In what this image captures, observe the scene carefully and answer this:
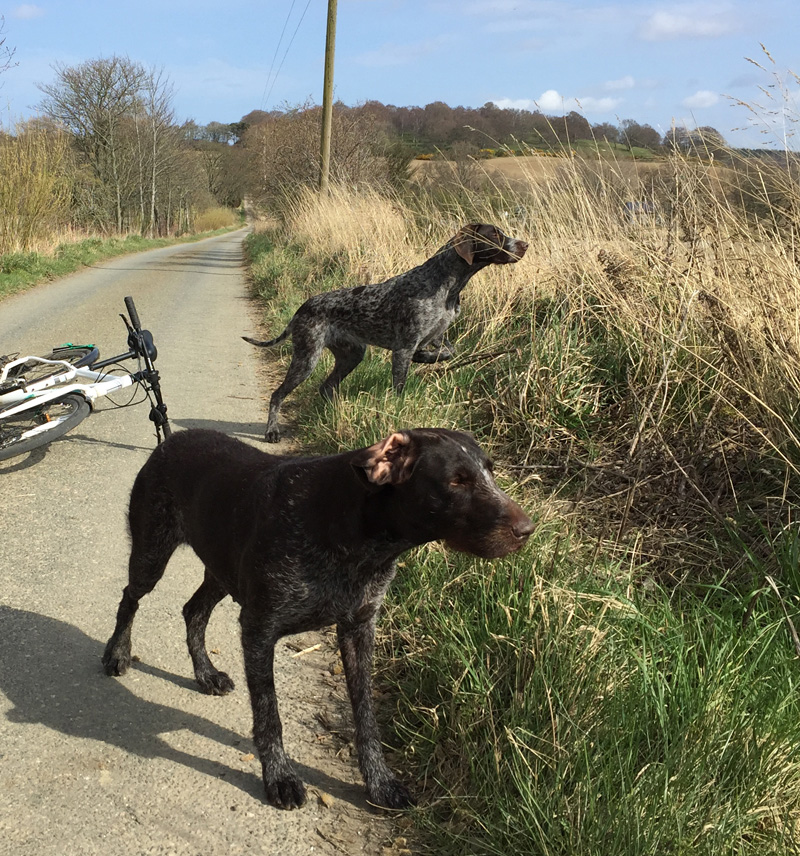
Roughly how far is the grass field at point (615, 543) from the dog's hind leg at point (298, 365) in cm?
33

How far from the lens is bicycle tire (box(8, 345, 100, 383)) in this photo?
6535 mm

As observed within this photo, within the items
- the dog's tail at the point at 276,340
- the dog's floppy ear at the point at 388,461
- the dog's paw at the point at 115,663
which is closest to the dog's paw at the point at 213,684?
the dog's paw at the point at 115,663

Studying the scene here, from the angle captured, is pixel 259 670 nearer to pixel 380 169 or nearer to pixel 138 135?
pixel 380 169

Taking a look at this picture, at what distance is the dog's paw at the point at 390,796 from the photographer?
2805mm

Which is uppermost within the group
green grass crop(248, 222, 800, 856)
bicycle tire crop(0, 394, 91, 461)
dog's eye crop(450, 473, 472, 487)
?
dog's eye crop(450, 473, 472, 487)

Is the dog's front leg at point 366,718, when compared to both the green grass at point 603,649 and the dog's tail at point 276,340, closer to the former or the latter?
the green grass at point 603,649

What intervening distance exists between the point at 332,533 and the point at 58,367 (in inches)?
190

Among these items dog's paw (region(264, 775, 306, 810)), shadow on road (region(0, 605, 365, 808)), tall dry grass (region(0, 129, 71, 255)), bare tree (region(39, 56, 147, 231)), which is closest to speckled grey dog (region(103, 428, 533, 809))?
dog's paw (region(264, 775, 306, 810))

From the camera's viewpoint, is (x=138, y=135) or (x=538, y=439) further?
(x=138, y=135)

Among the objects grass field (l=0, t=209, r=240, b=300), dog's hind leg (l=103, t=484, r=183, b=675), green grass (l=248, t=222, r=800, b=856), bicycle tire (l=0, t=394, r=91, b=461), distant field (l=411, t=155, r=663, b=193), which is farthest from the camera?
grass field (l=0, t=209, r=240, b=300)

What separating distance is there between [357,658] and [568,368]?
3.29 m

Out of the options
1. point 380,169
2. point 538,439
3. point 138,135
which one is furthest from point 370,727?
point 138,135

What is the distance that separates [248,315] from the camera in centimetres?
1354

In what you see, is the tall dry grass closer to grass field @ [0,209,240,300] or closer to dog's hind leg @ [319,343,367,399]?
grass field @ [0,209,240,300]
